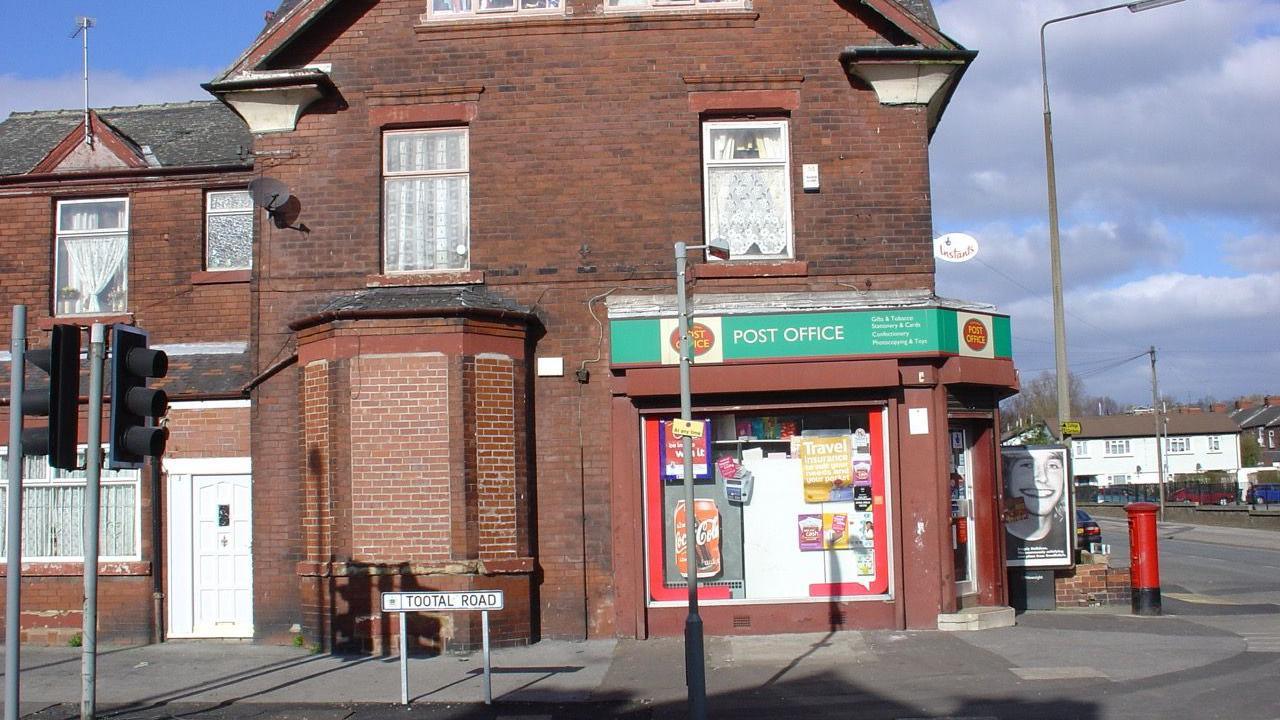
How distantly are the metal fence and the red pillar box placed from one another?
47437 millimetres

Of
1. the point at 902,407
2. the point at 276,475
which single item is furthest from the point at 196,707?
the point at 902,407

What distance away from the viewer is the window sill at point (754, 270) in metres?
14.0

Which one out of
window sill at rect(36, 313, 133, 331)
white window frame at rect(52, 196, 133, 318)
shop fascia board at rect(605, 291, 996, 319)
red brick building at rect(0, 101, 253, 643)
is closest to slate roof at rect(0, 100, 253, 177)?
red brick building at rect(0, 101, 253, 643)

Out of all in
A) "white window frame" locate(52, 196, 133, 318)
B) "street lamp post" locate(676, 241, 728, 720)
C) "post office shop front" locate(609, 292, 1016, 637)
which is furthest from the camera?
"white window frame" locate(52, 196, 133, 318)

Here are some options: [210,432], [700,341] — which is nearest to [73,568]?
[210,432]

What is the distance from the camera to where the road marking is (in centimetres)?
1057

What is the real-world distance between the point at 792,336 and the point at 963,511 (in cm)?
317

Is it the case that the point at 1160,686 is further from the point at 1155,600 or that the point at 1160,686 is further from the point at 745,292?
the point at 745,292

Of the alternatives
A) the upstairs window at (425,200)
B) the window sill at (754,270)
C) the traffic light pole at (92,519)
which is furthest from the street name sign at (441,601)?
the window sill at (754,270)

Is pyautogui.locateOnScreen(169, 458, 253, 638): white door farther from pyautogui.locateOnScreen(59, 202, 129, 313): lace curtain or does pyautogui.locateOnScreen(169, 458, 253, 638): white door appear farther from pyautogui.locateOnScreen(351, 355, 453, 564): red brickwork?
pyautogui.locateOnScreen(59, 202, 129, 313): lace curtain

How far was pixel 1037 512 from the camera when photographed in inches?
596

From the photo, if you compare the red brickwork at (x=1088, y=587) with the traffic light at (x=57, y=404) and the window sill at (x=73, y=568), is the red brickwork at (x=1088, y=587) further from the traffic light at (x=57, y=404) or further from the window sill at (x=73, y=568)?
the traffic light at (x=57, y=404)

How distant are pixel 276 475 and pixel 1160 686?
32.4 ft

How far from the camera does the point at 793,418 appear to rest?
45.5 feet
